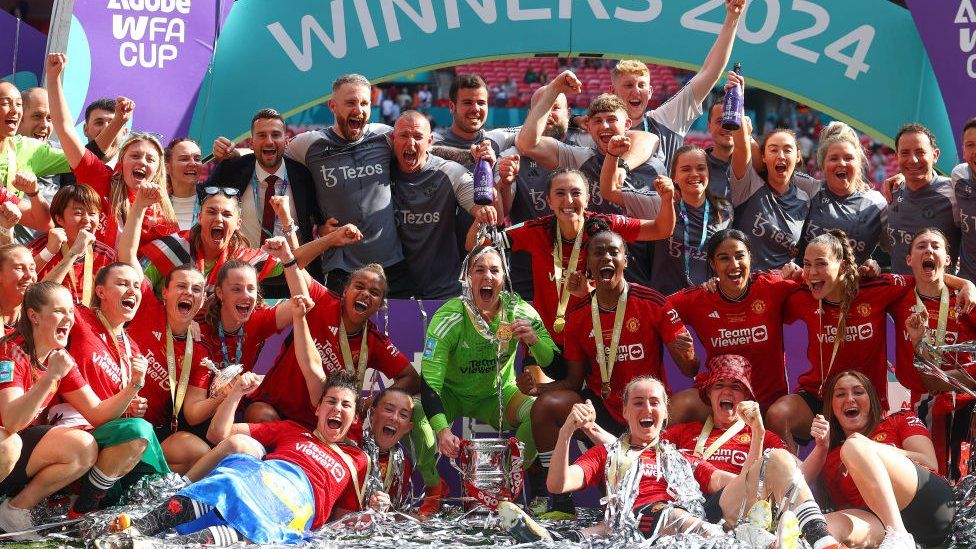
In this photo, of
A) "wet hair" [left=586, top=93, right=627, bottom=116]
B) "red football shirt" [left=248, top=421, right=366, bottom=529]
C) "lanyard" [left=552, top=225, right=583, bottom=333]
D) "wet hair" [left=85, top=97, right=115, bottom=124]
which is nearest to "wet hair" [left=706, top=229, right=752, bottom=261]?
"lanyard" [left=552, top=225, right=583, bottom=333]

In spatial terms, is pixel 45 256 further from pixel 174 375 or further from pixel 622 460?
pixel 622 460

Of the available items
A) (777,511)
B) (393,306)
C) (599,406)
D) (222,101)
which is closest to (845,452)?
(777,511)

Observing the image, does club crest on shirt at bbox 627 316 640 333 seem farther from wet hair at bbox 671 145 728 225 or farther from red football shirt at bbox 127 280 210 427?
red football shirt at bbox 127 280 210 427

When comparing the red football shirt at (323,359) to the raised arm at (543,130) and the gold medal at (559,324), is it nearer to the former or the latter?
the gold medal at (559,324)

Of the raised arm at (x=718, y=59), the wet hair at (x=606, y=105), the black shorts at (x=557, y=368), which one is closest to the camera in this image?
the black shorts at (x=557, y=368)

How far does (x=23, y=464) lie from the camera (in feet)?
18.5

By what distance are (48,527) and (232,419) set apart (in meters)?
0.99

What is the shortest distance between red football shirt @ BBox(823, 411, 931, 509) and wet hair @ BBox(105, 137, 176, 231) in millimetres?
3949

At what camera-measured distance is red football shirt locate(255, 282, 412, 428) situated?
6621 millimetres

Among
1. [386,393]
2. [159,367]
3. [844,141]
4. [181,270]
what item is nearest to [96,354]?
[159,367]

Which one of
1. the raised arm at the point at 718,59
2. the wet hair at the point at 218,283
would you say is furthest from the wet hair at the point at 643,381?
the raised arm at the point at 718,59

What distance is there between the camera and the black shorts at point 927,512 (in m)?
5.51

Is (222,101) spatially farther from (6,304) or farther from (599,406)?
(599,406)

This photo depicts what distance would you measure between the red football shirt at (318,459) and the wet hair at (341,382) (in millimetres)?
245
